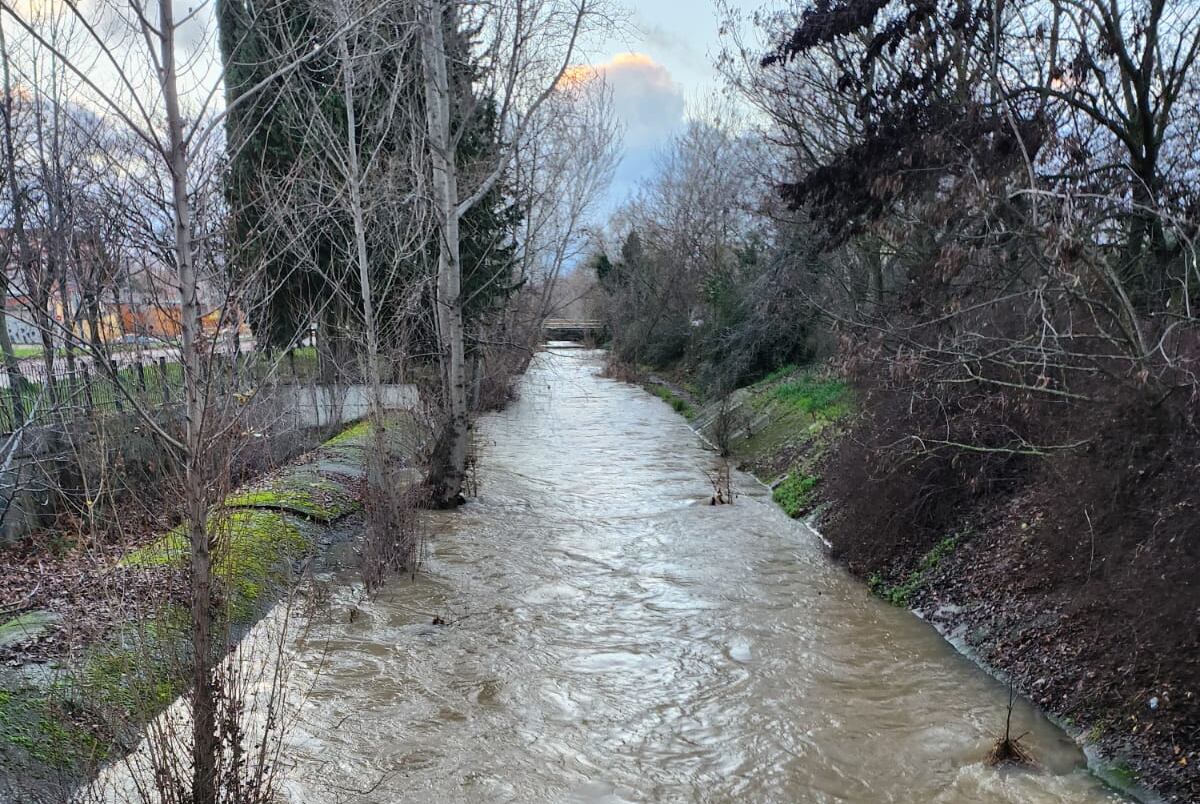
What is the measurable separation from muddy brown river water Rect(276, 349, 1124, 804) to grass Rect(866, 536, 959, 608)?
176mm

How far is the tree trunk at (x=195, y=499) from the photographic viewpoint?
3393mm

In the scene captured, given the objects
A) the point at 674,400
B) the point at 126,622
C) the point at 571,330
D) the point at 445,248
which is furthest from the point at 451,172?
the point at 571,330

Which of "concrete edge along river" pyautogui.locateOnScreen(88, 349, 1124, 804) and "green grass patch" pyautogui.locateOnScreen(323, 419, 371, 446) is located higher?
"green grass patch" pyautogui.locateOnScreen(323, 419, 371, 446)

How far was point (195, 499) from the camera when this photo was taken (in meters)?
3.46

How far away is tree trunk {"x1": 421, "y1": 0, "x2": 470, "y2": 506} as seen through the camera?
10.5 metres

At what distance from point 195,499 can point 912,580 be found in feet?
22.4

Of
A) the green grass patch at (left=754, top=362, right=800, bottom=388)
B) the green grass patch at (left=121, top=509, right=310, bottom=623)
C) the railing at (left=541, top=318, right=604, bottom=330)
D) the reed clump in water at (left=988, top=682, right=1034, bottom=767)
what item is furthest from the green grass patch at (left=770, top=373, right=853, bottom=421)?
the railing at (left=541, top=318, right=604, bottom=330)

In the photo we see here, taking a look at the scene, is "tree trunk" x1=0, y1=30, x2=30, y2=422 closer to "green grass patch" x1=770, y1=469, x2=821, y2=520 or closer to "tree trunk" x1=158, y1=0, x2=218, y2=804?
"tree trunk" x1=158, y1=0, x2=218, y2=804

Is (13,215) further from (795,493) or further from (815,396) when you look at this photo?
(815,396)

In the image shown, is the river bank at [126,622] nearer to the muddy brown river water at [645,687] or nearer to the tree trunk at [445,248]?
the tree trunk at [445,248]

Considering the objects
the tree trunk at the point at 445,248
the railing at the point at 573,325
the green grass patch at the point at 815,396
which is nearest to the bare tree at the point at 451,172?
the tree trunk at the point at 445,248

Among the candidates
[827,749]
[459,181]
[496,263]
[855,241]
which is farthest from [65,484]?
[855,241]

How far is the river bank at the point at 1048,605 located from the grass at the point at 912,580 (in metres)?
0.01

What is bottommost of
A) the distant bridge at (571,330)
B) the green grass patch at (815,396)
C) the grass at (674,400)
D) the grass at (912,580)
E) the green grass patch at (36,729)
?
the grass at (912,580)
